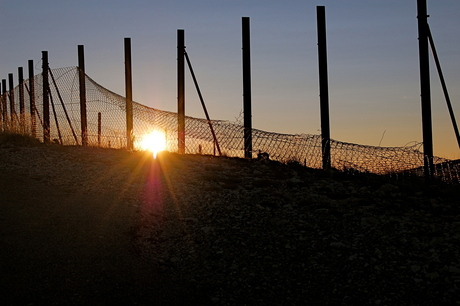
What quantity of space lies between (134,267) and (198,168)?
16.5ft

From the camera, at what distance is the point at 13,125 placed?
17.5 m

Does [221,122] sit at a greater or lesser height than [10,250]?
greater

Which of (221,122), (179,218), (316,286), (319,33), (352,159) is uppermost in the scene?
(319,33)

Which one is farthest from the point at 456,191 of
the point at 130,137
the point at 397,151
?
the point at 130,137

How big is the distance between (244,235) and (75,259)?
199 cm

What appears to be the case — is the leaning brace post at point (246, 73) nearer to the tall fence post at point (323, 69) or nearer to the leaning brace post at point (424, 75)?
the tall fence post at point (323, 69)

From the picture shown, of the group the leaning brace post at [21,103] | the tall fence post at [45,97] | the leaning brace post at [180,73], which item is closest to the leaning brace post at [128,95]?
the leaning brace post at [180,73]

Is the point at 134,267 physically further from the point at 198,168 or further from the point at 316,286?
the point at 198,168

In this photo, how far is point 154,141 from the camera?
13.8 m

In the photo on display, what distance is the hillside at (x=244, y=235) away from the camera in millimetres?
5488

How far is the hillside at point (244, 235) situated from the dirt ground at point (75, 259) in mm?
20

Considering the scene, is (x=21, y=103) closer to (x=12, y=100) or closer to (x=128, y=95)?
(x=12, y=100)

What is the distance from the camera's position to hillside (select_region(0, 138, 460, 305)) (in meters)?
5.49

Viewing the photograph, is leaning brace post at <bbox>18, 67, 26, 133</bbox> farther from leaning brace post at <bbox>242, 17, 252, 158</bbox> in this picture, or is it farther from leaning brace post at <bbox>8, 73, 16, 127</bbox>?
leaning brace post at <bbox>242, 17, 252, 158</bbox>
